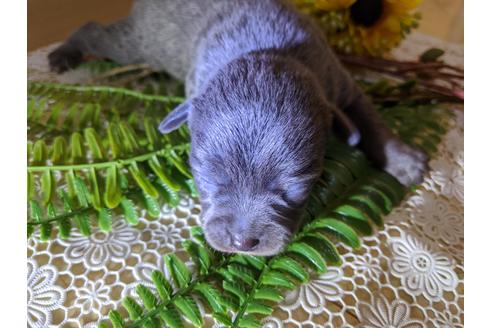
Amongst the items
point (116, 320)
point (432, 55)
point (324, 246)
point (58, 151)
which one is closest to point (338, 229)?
point (324, 246)

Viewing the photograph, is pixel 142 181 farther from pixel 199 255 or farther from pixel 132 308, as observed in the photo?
pixel 132 308

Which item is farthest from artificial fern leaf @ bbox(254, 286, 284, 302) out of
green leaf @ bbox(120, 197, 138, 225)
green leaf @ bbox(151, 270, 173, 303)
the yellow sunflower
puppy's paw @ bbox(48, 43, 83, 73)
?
puppy's paw @ bbox(48, 43, 83, 73)


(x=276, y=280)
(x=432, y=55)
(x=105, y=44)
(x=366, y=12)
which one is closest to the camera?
(x=276, y=280)

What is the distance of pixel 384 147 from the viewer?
166cm

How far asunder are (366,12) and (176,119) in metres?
1.06

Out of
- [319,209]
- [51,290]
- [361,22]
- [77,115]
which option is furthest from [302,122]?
[361,22]

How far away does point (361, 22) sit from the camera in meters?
2.00

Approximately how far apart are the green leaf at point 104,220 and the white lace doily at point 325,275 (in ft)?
0.14

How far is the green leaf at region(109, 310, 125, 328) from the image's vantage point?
1054 millimetres

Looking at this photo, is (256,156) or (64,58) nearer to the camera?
(256,156)

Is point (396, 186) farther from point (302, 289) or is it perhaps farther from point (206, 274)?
point (206, 274)

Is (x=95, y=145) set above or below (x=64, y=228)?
above

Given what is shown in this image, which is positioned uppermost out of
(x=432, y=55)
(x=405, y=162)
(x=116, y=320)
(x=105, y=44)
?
(x=432, y=55)

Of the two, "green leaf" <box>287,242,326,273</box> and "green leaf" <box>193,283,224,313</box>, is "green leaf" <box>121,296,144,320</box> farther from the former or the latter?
"green leaf" <box>287,242,326,273</box>
